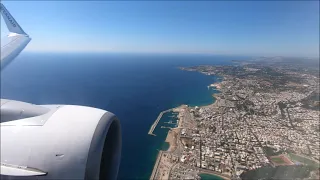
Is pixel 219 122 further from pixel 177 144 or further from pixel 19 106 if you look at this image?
pixel 19 106

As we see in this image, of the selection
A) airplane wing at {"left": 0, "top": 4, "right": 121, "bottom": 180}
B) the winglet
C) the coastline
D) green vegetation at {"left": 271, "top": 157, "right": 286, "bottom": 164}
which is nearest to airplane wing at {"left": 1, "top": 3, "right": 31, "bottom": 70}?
the winglet

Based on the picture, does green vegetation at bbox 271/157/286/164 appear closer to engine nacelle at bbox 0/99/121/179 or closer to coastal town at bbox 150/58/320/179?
coastal town at bbox 150/58/320/179

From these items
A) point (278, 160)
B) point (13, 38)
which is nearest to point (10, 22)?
point (13, 38)

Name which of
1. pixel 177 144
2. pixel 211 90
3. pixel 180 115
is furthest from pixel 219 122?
pixel 211 90

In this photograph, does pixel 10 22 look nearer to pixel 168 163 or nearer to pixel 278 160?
pixel 168 163

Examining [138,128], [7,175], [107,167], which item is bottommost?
[138,128]

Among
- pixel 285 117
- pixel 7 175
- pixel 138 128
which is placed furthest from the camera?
pixel 285 117
